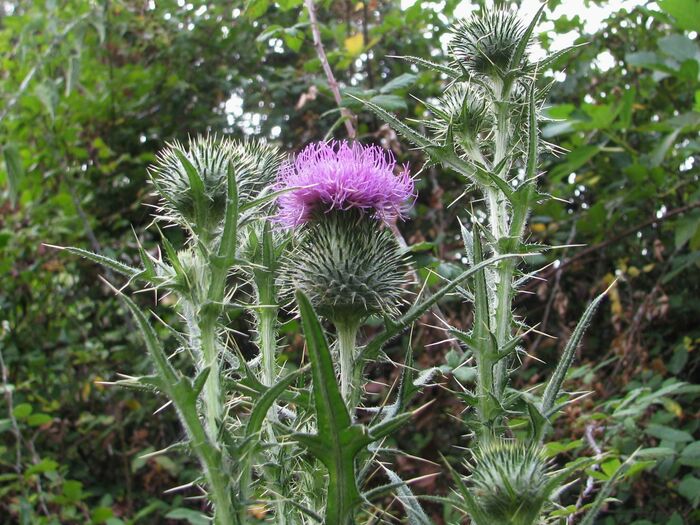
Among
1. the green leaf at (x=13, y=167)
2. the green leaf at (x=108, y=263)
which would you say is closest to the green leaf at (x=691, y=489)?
the green leaf at (x=108, y=263)

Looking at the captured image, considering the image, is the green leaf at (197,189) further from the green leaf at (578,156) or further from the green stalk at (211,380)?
the green leaf at (578,156)

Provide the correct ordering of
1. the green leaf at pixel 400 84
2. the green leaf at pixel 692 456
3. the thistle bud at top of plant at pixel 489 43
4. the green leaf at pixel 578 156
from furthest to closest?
the green leaf at pixel 578 156
the green leaf at pixel 400 84
the green leaf at pixel 692 456
the thistle bud at top of plant at pixel 489 43

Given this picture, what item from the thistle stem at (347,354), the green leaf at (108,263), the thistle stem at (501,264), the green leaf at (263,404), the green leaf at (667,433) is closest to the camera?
the green leaf at (263,404)

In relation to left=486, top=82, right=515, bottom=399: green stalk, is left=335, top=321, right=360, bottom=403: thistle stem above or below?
below

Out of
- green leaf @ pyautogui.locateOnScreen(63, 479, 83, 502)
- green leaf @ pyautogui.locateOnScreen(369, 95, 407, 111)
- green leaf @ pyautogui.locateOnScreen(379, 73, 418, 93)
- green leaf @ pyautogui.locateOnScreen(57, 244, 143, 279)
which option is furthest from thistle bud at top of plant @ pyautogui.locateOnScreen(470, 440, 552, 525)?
green leaf @ pyautogui.locateOnScreen(63, 479, 83, 502)

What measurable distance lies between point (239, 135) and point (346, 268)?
3.63 m

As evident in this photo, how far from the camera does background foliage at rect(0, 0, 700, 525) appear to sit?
361cm

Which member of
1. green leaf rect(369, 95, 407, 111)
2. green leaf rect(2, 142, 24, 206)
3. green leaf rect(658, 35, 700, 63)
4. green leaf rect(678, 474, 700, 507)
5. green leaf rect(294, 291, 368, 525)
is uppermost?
green leaf rect(658, 35, 700, 63)


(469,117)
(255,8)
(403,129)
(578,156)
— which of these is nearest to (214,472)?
(403,129)

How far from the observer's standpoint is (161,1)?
5164mm

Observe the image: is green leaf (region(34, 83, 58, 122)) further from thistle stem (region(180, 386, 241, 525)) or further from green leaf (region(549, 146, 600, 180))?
thistle stem (region(180, 386, 241, 525))

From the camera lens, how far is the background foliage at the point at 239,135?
11.8 feet

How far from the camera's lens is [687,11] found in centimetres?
289

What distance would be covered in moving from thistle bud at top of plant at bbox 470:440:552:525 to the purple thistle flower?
2.53 feet
